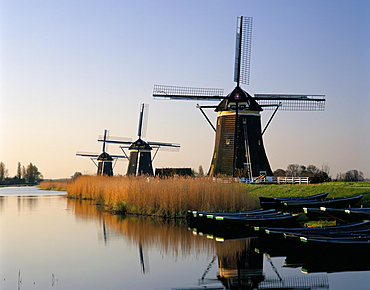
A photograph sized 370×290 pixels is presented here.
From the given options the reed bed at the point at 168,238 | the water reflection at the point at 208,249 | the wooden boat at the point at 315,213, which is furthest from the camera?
the wooden boat at the point at 315,213

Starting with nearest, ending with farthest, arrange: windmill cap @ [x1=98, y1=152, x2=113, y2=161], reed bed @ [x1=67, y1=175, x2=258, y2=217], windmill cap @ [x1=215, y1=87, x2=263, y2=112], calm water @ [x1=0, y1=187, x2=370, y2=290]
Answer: calm water @ [x1=0, y1=187, x2=370, y2=290], reed bed @ [x1=67, y1=175, x2=258, y2=217], windmill cap @ [x1=215, y1=87, x2=263, y2=112], windmill cap @ [x1=98, y1=152, x2=113, y2=161]

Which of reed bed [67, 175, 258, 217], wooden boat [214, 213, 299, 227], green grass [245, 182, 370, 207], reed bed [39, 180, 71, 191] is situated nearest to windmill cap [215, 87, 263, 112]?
green grass [245, 182, 370, 207]

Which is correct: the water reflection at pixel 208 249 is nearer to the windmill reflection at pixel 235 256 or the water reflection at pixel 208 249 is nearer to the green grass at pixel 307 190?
the windmill reflection at pixel 235 256

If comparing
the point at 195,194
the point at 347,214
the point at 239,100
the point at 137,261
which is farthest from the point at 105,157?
the point at 137,261

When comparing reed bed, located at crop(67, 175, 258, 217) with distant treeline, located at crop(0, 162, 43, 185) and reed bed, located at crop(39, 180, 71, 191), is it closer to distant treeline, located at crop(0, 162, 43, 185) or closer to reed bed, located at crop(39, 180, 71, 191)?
reed bed, located at crop(39, 180, 71, 191)

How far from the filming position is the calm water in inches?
365

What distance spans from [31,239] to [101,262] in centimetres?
479

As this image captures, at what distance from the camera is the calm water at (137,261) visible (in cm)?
927

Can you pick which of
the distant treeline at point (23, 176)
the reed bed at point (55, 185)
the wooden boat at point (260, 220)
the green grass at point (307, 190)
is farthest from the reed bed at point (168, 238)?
the distant treeline at point (23, 176)

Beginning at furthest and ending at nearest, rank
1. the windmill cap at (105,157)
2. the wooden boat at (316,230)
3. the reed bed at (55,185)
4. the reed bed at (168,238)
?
the windmill cap at (105,157) → the reed bed at (55,185) → the reed bed at (168,238) → the wooden boat at (316,230)

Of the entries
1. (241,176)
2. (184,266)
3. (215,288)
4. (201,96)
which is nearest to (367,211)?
(184,266)

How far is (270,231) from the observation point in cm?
1148

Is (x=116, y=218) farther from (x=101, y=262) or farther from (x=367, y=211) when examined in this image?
(x=367, y=211)

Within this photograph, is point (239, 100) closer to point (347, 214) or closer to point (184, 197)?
point (184, 197)
